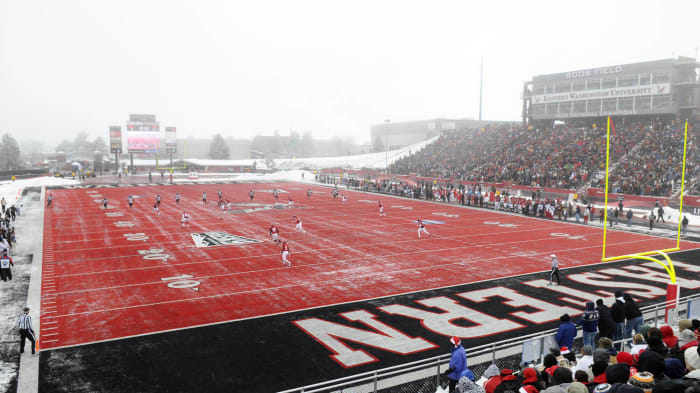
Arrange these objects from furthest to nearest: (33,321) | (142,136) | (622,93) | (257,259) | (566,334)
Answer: (142,136) → (622,93) → (257,259) → (33,321) → (566,334)

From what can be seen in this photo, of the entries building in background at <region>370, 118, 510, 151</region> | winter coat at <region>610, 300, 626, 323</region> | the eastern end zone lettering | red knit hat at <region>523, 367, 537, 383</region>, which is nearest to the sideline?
the eastern end zone lettering

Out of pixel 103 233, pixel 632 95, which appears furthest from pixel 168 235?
pixel 632 95

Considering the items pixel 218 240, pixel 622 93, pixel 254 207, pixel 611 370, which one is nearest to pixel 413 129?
pixel 622 93

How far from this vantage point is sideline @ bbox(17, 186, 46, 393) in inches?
403

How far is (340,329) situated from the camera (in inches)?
526

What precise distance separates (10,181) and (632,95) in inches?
3222

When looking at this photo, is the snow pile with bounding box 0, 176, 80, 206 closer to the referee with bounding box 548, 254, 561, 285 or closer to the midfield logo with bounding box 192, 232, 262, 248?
the midfield logo with bounding box 192, 232, 262, 248

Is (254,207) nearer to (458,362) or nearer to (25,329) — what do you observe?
(25,329)

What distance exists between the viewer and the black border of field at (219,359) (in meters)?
10.2

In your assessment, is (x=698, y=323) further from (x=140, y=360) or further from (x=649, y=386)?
(x=140, y=360)

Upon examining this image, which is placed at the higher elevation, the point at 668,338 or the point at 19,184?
the point at 668,338

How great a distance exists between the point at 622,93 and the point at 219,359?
58279 millimetres

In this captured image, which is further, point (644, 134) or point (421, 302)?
point (644, 134)

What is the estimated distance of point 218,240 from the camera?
26844 millimetres
